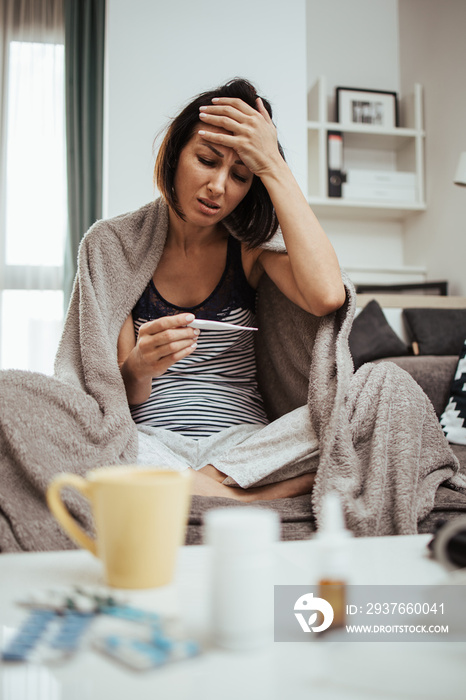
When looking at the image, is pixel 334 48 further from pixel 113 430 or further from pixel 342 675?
pixel 342 675

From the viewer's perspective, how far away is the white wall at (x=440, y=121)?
9.49 ft

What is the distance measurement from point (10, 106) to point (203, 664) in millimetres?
3303

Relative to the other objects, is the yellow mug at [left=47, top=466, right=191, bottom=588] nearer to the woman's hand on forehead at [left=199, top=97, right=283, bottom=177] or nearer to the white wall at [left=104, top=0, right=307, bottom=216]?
the woman's hand on forehead at [left=199, top=97, right=283, bottom=177]

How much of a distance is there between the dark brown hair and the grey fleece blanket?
10cm

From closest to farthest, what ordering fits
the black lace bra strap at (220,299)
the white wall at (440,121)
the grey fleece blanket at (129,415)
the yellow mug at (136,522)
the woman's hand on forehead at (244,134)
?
1. the yellow mug at (136,522)
2. the grey fleece blanket at (129,415)
3. the woman's hand on forehead at (244,134)
4. the black lace bra strap at (220,299)
5. the white wall at (440,121)

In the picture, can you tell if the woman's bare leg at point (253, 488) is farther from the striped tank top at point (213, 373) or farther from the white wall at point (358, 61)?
the white wall at point (358, 61)

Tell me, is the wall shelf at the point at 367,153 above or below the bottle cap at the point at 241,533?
above

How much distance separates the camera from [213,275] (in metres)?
1.36

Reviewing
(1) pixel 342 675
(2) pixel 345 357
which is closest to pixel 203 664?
(1) pixel 342 675

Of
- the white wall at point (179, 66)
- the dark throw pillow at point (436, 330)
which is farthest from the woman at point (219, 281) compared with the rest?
the dark throw pillow at point (436, 330)

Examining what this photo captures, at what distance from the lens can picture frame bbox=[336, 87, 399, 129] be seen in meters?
3.11

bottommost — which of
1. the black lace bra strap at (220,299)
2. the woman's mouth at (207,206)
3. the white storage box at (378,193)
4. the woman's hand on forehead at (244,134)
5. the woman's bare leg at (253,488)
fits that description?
the woman's bare leg at (253,488)

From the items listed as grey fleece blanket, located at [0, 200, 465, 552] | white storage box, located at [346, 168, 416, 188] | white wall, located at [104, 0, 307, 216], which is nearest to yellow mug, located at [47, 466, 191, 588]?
grey fleece blanket, located at [0, 200, 465, 552]

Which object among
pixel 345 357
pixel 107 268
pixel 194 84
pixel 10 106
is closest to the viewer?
pixel 345 357
